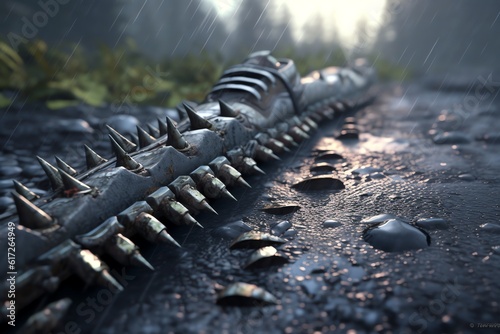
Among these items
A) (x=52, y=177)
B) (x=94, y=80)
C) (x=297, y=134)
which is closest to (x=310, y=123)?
(x=297, y=134)

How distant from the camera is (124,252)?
5.72ft

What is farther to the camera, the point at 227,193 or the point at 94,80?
the point at 94,80

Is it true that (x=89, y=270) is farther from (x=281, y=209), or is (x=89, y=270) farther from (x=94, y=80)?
(x=94, y=80)

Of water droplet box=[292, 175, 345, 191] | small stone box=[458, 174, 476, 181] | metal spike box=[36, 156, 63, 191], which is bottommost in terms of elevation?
metal spike box=[36, 156, 63, 191]

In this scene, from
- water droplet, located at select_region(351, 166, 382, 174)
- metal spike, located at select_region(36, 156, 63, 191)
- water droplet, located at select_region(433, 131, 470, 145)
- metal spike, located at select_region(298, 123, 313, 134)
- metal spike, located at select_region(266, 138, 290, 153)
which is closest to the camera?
metal spike, located at select_region(36, 156, 63, 191)

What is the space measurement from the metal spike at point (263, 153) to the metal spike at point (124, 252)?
5.50 ft

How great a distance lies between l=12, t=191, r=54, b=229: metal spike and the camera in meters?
1.59

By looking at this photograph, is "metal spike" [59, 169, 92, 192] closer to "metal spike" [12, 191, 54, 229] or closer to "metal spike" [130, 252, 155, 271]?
"metal spike" [12, 191, 54, 229]

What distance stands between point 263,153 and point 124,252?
5.76 ft

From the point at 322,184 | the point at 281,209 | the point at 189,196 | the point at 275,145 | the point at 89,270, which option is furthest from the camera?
the point at 275,145

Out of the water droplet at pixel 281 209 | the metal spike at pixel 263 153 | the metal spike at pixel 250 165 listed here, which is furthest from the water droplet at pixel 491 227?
the metal spike at pixel 263 153

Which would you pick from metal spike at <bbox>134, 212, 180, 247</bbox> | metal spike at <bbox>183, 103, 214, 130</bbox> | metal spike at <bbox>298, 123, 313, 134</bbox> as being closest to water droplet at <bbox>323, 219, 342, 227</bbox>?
metal spike at <bbox>134, 212, 180, 247</bbox>

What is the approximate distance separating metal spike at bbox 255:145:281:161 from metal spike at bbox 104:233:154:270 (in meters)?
1.68

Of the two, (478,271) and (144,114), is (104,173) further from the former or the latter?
(144,114)
